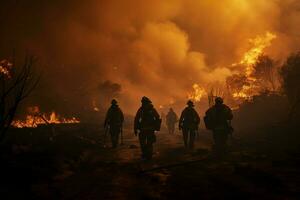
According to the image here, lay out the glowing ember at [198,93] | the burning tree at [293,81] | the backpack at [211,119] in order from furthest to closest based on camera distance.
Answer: the glowing ember at [198,93], the burning tree at [293,81], the backpack at [211,119]

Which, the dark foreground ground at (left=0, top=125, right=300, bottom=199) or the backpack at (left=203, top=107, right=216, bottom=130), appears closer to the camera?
the dark foreground ground at (left=0, top=125, right=300, bottom=199)

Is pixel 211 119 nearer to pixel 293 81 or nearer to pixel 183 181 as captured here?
pixel 183 181

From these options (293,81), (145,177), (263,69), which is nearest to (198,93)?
Answer: (263,69)

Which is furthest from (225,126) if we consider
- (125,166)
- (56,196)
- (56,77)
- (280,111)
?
(56,77)

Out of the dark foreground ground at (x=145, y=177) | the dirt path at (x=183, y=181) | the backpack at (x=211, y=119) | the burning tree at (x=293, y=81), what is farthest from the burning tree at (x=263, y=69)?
the dirt path at (x=183, y=181)

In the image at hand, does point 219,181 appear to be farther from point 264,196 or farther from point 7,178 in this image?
point 7,178

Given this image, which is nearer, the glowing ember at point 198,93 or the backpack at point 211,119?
the backpack at point 211,119

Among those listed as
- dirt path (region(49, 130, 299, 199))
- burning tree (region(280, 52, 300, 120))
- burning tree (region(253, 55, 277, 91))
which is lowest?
dirt path (region(49, 130, 299, 199))

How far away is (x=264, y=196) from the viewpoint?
6387 millimetres

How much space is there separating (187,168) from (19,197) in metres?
5.13

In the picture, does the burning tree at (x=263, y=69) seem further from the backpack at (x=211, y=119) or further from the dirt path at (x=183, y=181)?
the dirt path at (x=183, y=181)

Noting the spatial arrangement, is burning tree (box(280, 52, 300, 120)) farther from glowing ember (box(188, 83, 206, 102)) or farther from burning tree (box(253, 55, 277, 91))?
glowing ember (box(188, 83, 206, 102))

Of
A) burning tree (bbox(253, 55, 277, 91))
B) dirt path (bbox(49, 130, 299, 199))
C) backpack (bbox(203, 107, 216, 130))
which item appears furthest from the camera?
burning tree (bbox(253, 55, 277, 91))

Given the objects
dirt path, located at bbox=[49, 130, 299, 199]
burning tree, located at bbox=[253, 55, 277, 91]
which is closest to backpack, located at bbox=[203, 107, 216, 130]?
dirt path, located at bbox=[49, 130, 299, 199]
